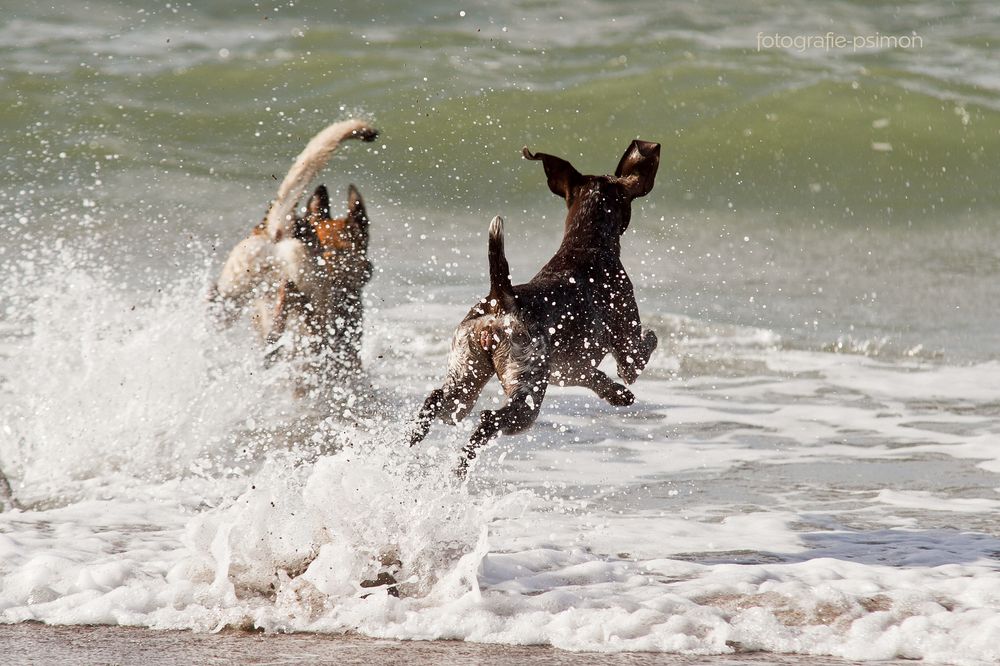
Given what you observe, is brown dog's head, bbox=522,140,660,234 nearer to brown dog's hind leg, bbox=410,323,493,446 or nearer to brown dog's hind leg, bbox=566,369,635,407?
brown dog's hind leg, bbox=566,369,635,407

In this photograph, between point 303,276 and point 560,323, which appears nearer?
point 560,323

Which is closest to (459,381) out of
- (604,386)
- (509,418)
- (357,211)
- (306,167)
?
(509,418)

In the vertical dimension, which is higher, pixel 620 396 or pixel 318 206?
pixel 318 206

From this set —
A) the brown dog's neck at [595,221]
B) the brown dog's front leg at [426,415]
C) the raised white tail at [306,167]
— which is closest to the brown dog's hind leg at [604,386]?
the brown dog's neck at [595,221]

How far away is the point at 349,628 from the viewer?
3865mm

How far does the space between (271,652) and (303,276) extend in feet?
13.0

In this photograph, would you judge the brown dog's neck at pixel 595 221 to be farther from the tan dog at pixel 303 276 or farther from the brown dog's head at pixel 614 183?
the tan dog at pixel 303 276

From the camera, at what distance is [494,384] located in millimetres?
8430

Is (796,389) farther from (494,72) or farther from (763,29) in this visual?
(763,29)

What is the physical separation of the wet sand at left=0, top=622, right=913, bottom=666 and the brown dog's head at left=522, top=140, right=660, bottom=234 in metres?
2.56

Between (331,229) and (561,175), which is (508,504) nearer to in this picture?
(561,175)

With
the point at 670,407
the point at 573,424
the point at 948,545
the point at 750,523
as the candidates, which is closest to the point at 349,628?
the point at 750,523

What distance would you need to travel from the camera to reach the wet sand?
11.7 feet

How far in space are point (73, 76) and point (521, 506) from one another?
42.0 feet
